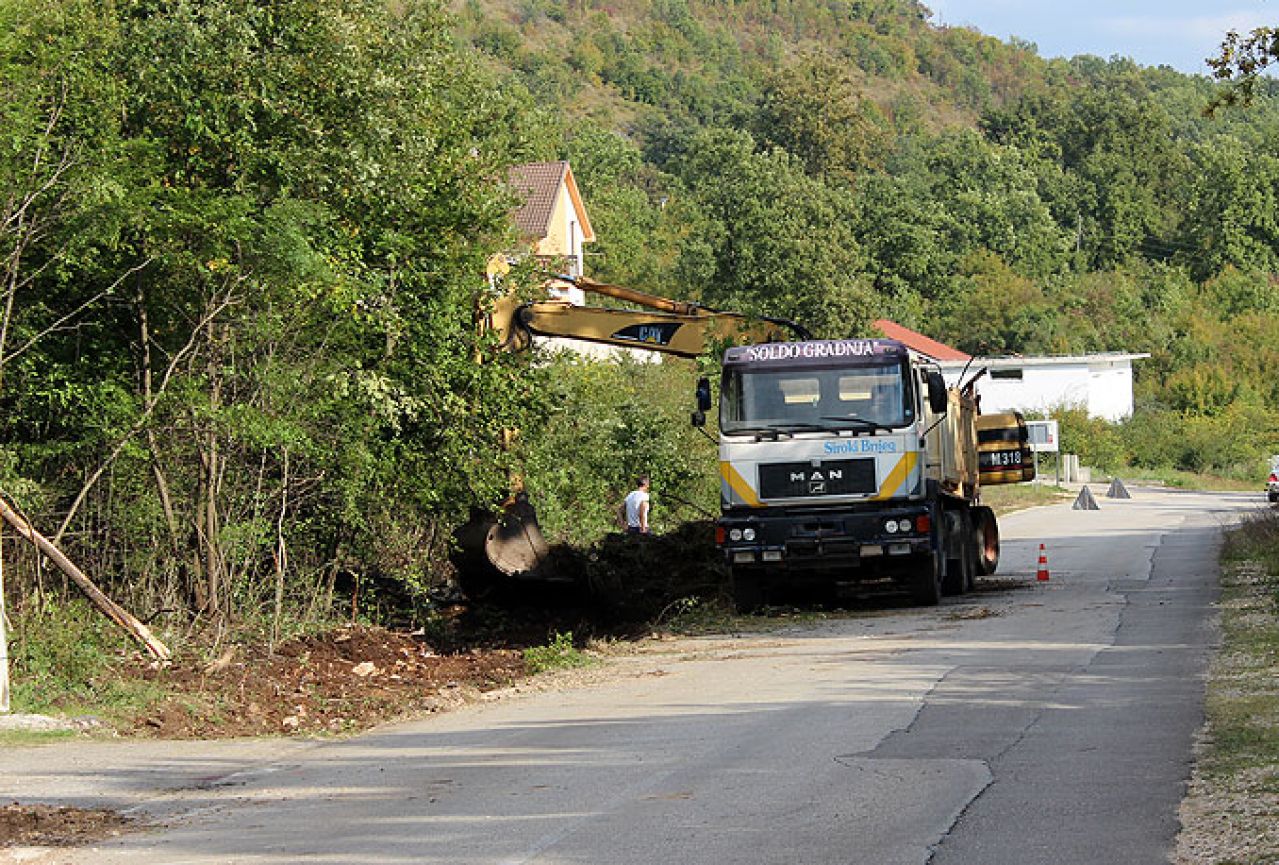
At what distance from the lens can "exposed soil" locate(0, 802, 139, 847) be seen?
991cm

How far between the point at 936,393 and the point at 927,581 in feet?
7.97

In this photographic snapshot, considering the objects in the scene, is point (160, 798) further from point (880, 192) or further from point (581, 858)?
point (880, 192)

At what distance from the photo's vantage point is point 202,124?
18.0 meters

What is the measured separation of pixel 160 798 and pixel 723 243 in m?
60.9

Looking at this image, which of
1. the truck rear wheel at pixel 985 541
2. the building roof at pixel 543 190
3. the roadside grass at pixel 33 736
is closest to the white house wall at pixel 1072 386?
the building roof at pixel 543 190

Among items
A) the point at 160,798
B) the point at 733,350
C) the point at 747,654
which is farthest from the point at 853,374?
the point at 160,798

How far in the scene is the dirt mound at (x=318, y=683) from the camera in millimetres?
15000

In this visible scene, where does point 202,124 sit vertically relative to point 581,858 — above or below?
above

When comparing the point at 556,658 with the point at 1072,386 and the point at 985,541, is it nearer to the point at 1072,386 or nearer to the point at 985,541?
the point at 985,541

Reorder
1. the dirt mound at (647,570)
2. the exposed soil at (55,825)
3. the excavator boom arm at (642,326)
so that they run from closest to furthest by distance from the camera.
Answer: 1. the exposed soil at (55,825)
2. the excavator boom arm at (642,326)
3. the dirt mound at (647,570)

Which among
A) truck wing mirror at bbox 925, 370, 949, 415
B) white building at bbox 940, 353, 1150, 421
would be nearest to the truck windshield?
truck wing mirror at bbox 925, 370, 949, 415

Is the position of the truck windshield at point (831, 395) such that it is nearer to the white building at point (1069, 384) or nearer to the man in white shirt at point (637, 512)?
the man in white shirt at point (637, 512)

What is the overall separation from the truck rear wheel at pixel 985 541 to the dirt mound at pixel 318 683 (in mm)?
10446

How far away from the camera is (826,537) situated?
71.6 ft
